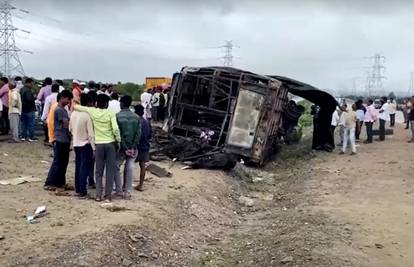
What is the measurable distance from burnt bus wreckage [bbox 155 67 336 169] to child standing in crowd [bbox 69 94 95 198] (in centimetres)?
639

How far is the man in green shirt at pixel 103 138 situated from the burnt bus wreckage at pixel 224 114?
651 cm

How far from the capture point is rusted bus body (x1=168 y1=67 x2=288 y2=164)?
58.3 ft

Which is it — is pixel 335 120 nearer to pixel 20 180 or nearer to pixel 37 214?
pixel 20 180

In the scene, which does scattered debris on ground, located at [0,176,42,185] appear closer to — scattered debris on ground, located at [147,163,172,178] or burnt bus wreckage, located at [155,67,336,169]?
scattered debris on ground, located at [147,163,172,178]

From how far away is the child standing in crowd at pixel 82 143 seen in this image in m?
9.84

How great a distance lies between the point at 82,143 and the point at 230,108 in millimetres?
8689

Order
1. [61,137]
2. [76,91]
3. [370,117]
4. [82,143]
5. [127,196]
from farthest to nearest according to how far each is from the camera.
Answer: [370,117] → [76,91] → [127,196] → [61,137] → [82,143]

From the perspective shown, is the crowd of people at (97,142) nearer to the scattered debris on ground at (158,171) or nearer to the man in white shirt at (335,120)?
the scattered debris on ground at (158,171)

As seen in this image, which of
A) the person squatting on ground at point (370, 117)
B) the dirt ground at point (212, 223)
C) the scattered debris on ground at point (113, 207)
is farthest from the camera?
the person squatting on ground at point (370, 117)

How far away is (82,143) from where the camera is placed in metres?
9.94

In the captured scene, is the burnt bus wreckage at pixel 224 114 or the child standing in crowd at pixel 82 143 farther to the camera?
the burnt bus wreckage at pixel 224 114

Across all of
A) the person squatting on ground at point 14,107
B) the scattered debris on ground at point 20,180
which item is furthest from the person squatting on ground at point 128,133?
the person squatting on ground at point 14,107

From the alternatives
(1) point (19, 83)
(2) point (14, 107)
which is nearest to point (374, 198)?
(2) point (14, 107)

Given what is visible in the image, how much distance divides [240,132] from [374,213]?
7.14 m
